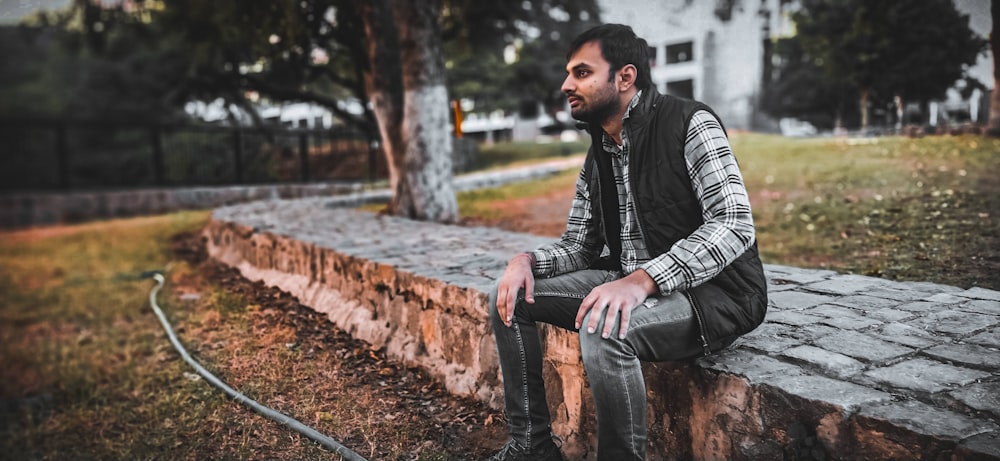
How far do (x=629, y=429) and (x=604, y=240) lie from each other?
943mm

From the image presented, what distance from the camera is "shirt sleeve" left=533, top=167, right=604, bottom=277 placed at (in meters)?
2.76

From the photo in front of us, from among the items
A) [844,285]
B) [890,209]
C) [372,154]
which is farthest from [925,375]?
[372,154]

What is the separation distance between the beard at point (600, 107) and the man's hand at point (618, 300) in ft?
2.11

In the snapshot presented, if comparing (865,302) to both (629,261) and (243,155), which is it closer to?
(629,261)

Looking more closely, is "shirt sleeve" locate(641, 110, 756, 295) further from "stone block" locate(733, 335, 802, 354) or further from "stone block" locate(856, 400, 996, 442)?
"stone block" locate(856, 400, 996, 442)

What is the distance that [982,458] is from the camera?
1643 mm

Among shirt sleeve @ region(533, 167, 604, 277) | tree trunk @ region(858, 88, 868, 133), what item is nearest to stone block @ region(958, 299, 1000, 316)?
shirt sleeve @ region(533, 167, 604, 277)

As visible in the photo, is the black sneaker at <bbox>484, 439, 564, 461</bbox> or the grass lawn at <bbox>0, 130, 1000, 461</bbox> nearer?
the black sneaker at <bbox>484, 439, 564, 461</bbox>

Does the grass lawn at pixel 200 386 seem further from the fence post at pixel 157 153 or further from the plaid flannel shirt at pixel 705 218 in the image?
the fence post at pixel 157 153

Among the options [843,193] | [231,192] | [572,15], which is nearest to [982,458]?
[843,193]

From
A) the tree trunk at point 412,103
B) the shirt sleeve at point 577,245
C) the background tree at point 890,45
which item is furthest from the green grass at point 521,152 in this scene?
the shirt sleeve at point 577,245

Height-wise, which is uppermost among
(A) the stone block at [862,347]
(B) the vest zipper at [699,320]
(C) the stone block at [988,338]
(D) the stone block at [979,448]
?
(B) the vest zipper at [699,320]

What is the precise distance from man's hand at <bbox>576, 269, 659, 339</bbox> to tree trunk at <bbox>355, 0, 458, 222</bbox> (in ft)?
21.1

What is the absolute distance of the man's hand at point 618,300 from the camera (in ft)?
6.86
